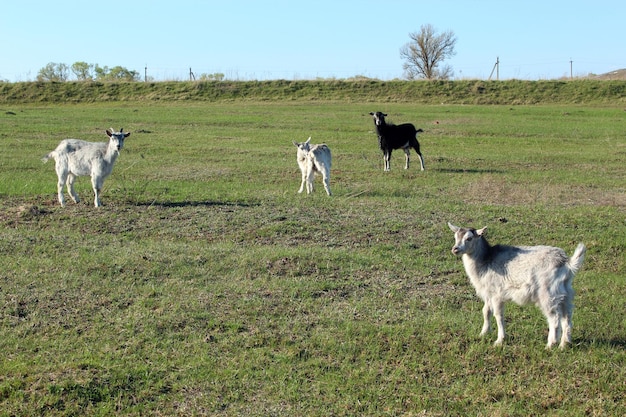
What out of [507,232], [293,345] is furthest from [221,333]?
[507,232]

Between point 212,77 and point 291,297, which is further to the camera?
point 212,77

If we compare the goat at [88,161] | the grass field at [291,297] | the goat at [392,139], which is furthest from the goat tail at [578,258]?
the goat at [392,139]

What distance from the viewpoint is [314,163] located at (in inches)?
562

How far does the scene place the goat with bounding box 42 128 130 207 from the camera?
13.0 meters

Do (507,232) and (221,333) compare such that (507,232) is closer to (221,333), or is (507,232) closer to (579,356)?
(579,356)

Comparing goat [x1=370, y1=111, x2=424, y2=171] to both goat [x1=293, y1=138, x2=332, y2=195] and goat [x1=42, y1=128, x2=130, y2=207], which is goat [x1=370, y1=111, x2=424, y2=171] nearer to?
goat [x1=293, y1=138, x2=332, y2=195]

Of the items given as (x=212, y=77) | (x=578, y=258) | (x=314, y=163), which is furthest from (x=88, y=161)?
(x=212, y=77)

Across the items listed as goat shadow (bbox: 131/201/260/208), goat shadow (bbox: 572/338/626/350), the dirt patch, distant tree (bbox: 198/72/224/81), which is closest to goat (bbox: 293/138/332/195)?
goat shadow (bbox: 131/201/260/208)

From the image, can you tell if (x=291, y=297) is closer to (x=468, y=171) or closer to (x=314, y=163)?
(x=314, y=163)

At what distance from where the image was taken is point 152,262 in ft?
30.5

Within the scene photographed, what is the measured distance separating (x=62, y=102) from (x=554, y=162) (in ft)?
114

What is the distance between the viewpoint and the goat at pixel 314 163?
14.2 m

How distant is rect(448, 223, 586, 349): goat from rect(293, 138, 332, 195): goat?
7.43m

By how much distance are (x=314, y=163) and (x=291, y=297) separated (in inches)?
257
